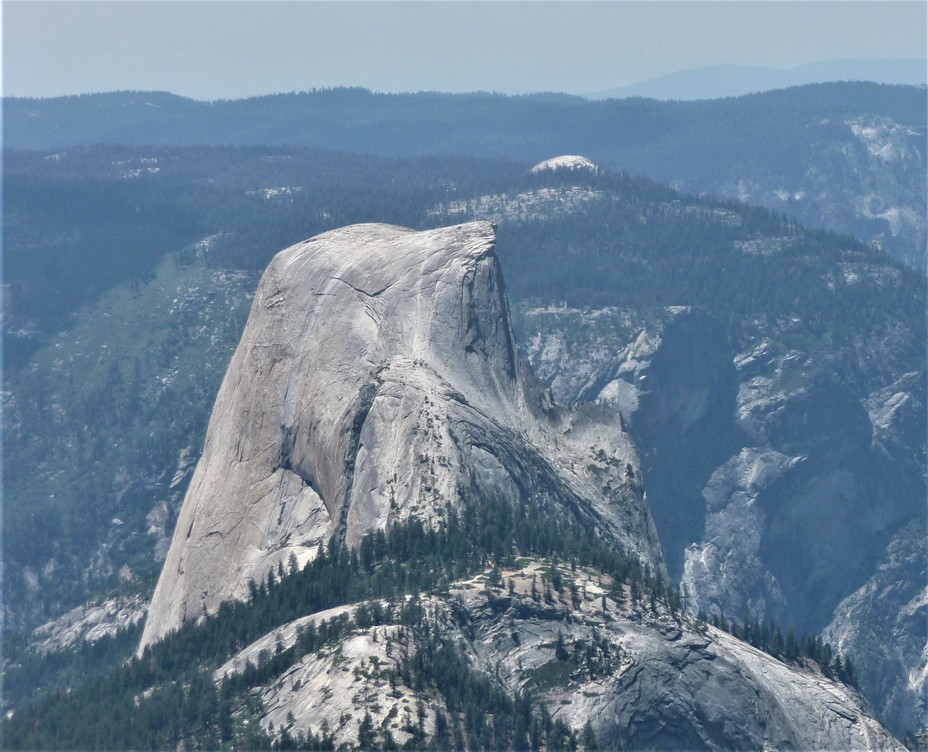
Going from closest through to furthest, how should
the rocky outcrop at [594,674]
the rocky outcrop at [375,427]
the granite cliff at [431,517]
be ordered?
the rocky outcrop at [594,674], the granite cliff at [431,517], the rocky outcrop at [375,427]

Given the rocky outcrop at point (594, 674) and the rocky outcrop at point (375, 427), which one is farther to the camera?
the rocky outcrop at point (375, 427)

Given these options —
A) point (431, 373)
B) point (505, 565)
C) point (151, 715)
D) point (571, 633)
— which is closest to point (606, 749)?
point (571, 633)

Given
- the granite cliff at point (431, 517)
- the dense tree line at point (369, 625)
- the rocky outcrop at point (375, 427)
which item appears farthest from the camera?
the rocky outcrop at point (375, 427)

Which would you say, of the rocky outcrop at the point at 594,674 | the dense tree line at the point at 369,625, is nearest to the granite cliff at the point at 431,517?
the rocky outcrop at the point at 594,674

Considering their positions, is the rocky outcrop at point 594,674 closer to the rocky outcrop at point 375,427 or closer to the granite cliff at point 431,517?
the granite cliff at point 431,517

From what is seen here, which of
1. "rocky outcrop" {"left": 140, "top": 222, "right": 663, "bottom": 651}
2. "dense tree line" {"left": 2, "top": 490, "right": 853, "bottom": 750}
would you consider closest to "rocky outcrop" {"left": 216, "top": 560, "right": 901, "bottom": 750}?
"dense tree line" {"left": 2, "top": 490, "right": 853, "bottom": 750}
